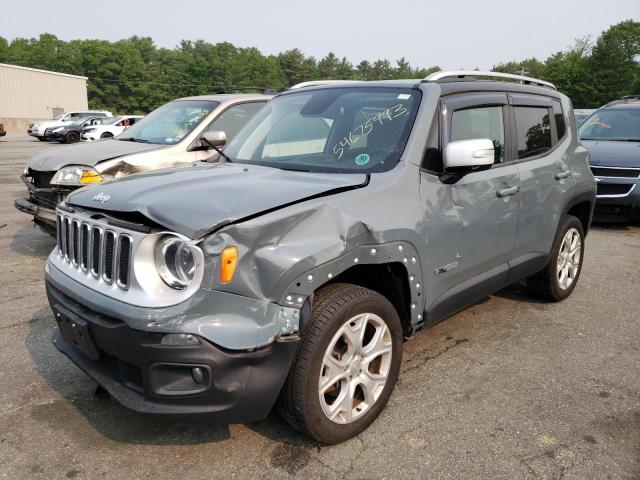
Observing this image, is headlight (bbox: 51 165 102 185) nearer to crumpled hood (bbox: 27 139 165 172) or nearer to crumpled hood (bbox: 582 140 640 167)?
crumpled hood (bbox: 27 139 165 172)

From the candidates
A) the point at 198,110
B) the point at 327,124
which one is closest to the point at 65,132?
the point at 198,110

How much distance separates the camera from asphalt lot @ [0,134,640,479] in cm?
257

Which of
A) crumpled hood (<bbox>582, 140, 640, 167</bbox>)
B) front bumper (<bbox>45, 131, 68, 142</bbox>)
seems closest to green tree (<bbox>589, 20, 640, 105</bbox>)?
front bumper (<bbox>45, 131, 68, 142</bbox>)

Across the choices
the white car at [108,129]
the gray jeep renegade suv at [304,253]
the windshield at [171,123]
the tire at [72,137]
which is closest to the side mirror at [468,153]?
the gray jeep renegade suv at [304,253]

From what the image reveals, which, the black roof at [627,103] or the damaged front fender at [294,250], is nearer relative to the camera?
the damaged front fender at [294,250]

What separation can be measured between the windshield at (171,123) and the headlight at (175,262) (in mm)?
4263

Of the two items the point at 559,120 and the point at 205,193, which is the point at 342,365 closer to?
the point at 205,193

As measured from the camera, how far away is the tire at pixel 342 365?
96.8 inches

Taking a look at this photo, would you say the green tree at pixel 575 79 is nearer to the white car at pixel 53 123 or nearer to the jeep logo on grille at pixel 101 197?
the white car at pixel 53 123

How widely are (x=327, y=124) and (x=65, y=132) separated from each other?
1162 inches

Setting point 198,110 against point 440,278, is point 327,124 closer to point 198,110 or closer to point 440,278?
point 440,278

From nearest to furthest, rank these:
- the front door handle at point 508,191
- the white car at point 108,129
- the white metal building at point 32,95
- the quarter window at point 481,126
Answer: the quarter window at point 481,126
the front door handle at point 508,191
the white car at point 108,129
the white metal building at point 32,95

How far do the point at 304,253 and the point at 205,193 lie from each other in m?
0.59

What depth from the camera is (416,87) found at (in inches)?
136
